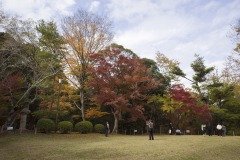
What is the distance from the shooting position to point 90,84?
23469mm

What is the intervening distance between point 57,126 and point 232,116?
20.9m

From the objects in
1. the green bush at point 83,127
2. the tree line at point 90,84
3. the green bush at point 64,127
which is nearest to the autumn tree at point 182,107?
the tree line at point 90,84

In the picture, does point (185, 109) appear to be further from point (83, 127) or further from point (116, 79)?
point (83, 127)

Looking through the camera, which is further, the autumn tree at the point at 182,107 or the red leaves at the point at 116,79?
the autumn tree at the point at 182,107

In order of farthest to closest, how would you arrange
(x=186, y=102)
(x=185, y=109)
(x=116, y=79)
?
(x=185, y=109) → (x=186, y=102) → (x=116, y=79)

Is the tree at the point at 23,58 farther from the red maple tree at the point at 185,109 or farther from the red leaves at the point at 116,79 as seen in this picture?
the red maple tree at the point at 185,109

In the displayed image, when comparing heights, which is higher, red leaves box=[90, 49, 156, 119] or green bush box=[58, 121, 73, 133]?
red leaves box=[90, 49, 156, 119]

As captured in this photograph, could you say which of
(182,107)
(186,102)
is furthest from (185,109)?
(186,102)

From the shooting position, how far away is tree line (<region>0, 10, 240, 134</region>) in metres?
19.6

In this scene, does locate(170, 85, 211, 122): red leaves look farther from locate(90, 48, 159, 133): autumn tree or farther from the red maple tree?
locate(90, 48, 159, 133): autumn tree

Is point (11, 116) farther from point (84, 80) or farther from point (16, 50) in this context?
point (84, 80)

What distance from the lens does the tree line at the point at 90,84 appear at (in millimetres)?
19609

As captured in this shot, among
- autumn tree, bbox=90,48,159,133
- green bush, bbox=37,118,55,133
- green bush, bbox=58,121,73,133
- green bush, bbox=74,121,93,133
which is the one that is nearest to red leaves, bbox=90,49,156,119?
autumn tree, bbox=90,48,159,133

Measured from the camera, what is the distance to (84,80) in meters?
24.4
